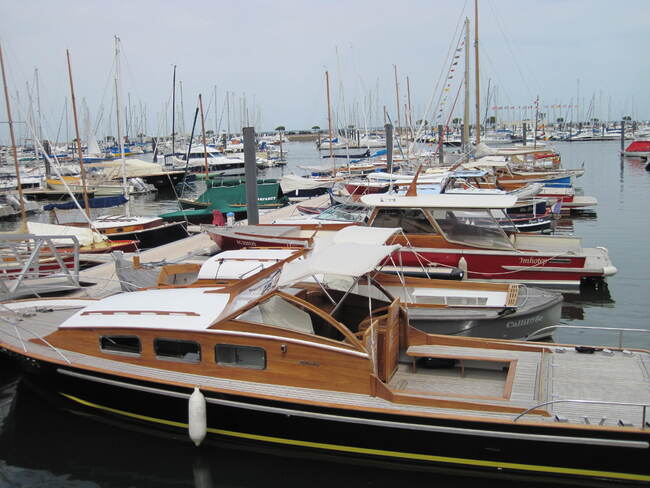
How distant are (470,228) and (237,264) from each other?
5.98m

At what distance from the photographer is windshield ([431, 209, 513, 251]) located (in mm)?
14664

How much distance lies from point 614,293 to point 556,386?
10236mm

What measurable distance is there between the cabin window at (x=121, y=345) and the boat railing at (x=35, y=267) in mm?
3391

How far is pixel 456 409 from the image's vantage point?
7094mm

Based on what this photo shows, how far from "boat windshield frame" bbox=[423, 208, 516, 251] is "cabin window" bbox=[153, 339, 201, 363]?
7942 millimetres

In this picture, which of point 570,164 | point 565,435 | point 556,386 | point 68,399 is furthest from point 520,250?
point 570,164

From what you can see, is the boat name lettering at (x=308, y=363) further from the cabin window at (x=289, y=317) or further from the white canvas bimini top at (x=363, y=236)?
the white canvas bimini top at (x=363, y=236)

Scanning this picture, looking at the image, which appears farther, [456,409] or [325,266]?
[325,266]

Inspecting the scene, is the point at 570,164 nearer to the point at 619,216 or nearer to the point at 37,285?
the point at 619,216

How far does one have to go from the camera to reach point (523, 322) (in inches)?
423

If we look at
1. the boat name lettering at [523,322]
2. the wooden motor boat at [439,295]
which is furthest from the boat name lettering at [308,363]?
the boat name lettering at [523,322]

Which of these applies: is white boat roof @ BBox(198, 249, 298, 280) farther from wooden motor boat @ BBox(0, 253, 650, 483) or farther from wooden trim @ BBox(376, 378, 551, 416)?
wooden trim @ BBox(376, 378, 551, 416)

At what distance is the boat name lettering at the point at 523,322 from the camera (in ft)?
34.7

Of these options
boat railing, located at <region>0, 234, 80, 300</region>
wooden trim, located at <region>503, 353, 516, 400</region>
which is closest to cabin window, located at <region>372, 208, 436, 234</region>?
wooden trim, located at <region>503, 353, 516, 400</region>
